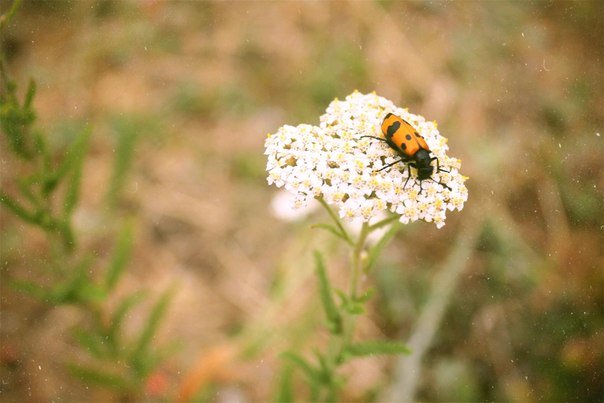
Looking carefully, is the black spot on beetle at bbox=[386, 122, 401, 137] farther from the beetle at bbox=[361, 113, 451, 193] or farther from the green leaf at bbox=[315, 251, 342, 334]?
the green leaf at bbox=[315, 251, 342, 334]

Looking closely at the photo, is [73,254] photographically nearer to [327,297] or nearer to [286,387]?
[286,387]

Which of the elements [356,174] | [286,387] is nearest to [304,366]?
[286,387]

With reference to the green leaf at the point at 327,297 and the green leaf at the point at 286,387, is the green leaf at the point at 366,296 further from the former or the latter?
the green leaf at the point at 286,387

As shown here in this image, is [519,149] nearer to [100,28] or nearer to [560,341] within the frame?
[560,341]

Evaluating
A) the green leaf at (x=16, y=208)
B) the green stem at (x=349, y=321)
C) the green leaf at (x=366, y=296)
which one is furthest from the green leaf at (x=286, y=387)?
the green leaf at (x=16, y=208)

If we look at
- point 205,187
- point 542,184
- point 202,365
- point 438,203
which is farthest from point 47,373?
point 542,184
